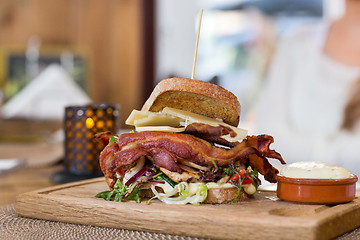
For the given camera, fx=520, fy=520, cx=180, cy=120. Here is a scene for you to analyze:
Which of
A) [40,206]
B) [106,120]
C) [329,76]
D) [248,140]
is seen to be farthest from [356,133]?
[40,206]

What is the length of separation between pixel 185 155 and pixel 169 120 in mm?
182

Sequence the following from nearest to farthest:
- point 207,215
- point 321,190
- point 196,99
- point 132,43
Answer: point 207,215, point 321,190, point 196,99, point 132,43

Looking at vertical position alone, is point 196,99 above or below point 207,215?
above

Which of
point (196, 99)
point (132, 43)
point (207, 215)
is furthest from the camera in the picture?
point (132, 43)

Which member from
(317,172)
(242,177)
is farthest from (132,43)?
(317,172)

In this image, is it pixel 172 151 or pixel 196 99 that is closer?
pixel 172 151

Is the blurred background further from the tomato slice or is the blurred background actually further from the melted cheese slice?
the tomato slice

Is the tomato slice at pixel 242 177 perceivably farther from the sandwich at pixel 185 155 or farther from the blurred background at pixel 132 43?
the blurred background at pixel 132 43

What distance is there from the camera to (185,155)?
1.42 m

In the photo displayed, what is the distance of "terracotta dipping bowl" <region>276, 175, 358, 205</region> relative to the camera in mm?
1384

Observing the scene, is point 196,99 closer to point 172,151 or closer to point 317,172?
point 172,151

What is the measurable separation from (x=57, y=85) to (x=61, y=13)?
9.53 feet

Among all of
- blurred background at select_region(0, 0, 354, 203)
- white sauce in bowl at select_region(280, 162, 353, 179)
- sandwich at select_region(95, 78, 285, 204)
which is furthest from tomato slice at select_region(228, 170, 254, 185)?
blurred background at select_region(0, 0, 354, 203)

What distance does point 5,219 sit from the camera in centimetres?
146
